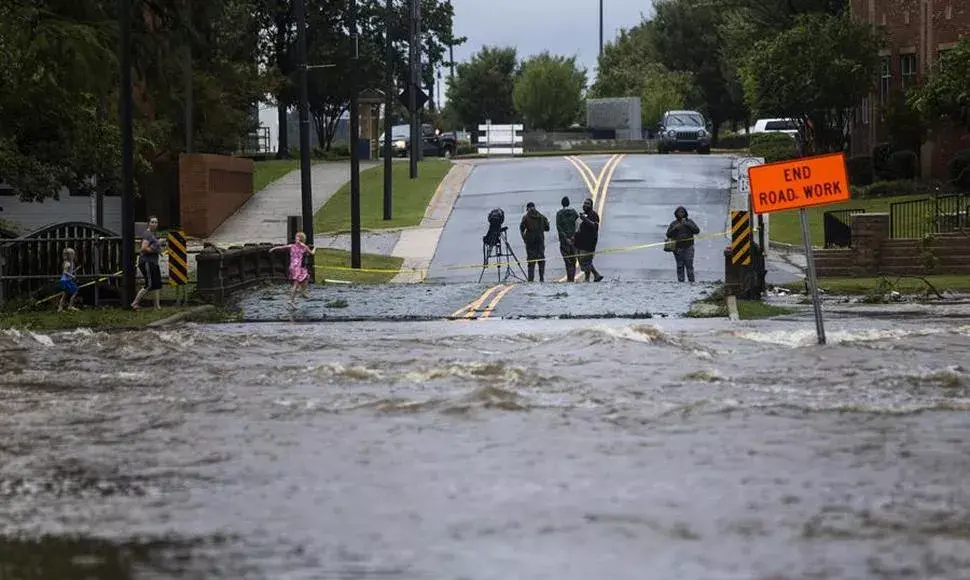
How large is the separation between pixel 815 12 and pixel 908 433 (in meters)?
54.1

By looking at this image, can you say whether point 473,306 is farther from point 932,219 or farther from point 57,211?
point 57,211

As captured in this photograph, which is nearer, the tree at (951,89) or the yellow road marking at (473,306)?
the yellow road marking at (473,306)

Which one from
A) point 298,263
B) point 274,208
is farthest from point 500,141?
point 298,263

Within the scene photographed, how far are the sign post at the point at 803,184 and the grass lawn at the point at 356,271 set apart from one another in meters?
16.4

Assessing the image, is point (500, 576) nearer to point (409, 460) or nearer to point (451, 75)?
point (409, 460)

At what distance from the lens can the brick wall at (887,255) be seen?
3412 cm

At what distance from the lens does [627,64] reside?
11125 cm

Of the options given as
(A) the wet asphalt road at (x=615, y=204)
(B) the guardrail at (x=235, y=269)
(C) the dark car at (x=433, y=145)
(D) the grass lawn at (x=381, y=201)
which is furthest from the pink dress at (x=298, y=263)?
(C) the dark car at (x=433, y=145)

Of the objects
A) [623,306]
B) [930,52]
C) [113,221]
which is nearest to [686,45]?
[930,52]

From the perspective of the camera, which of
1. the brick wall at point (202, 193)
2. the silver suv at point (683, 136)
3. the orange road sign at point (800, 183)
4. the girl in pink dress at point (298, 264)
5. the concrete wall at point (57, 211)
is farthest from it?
the silver suv at point (683, 136)

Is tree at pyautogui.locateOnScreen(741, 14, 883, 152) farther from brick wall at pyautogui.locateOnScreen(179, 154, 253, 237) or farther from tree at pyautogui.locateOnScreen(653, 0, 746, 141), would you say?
tree at pyautogui.locateOnScreen(653, 0, 746, 141)

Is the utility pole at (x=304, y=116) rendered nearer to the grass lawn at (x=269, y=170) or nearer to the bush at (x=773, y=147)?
the grass lawn at (x=269, y=170)

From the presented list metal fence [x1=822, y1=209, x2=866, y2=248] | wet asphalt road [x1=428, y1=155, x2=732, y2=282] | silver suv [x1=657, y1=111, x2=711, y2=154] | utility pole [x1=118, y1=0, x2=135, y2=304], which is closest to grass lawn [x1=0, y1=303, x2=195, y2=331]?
utility pole [x1=118, y1=0, x2=135, y2=304]

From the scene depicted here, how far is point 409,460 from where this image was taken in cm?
1297
